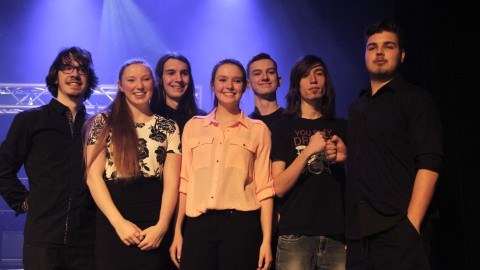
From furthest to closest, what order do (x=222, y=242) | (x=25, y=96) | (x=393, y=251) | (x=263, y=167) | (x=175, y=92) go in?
(x=25, y=96), (x=175, y=92), (x=263, y=167), (x=222, y=242), (x=393, y=251)

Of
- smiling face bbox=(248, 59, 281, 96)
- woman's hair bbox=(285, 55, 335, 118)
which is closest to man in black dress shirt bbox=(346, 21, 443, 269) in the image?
woman's hair bbox=(285, 55, 335, 118)

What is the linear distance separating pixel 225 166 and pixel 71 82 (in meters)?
1.11

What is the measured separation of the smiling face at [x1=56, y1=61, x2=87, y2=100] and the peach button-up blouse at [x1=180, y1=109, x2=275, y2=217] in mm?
750

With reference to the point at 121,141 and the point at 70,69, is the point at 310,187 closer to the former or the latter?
the point at 121,141

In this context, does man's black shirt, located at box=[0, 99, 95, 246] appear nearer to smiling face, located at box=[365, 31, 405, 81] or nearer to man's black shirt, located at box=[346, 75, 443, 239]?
man's black shirt, located at box=[346, 75, 443, 239]

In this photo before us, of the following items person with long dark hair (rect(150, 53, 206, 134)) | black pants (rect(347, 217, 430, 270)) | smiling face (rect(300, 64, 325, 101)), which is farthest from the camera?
person with long dark hair (rect(150, 53, 206, 134))

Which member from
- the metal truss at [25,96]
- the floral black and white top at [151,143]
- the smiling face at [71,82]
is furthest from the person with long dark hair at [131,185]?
the metal truss at [25,96]

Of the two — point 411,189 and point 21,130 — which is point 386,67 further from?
point 21,130

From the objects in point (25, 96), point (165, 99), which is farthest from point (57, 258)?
point (25, 96)

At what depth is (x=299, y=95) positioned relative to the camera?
A: 10.0 feet

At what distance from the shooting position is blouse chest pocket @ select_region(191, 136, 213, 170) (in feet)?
8.78

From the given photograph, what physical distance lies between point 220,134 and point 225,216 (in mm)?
441

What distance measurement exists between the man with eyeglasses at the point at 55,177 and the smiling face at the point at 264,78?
3.55ft

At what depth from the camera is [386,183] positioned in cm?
238
